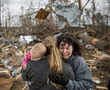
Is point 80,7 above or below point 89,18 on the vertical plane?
above

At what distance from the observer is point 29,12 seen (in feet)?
29.9

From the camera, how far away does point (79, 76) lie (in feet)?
4.88

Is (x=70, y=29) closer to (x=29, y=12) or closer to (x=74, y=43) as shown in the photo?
(x=29, y=12)

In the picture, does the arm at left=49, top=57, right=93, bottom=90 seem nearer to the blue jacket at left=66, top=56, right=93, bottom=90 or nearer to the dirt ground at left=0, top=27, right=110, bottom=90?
the blue jacket at left=66, top=56, right=93, bottom=90

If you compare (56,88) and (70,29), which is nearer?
(56,88)

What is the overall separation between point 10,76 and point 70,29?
4172mm

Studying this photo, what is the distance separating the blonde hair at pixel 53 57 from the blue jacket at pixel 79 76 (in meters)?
0.18

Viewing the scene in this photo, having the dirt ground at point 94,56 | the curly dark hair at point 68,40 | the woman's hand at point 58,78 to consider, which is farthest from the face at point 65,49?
the dirt ground at point 94,56

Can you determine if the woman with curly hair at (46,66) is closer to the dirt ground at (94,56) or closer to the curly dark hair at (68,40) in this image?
the curly dark hair at (68,40)

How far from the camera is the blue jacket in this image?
1.44 meters

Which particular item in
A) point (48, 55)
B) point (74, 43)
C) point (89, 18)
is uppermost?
point (89, 18)

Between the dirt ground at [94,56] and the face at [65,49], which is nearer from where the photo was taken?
the face at [65,49]

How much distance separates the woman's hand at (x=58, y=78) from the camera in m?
1.36

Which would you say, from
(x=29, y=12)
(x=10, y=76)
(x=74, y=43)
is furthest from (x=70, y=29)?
(x=74, y=43)
